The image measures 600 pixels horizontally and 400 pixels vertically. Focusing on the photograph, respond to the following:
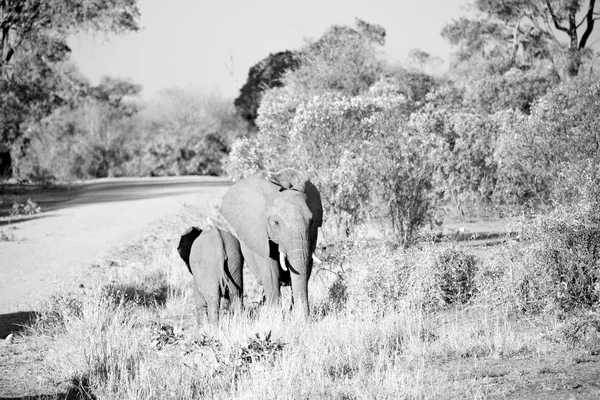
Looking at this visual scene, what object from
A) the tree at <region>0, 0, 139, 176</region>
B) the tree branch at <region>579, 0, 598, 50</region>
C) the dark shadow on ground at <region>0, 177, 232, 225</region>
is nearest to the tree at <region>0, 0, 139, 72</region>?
the tree at <region>0, 0, 139, 176</region>

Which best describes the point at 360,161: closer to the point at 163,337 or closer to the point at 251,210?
the point at 251,210

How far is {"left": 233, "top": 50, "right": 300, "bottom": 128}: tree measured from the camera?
47.8 metres

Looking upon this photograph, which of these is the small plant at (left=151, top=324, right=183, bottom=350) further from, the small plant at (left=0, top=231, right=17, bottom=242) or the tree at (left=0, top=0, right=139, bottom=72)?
the tree at (left=0, top=0, right=139, bottom=72)

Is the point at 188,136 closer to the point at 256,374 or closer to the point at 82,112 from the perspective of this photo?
the point at 82,112

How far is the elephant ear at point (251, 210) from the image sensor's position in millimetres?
9219

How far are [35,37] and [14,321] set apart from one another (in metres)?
22.5

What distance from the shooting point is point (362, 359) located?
7.28 m

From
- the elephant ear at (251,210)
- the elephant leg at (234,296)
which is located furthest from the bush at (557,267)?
the elephant leg at (234,296)

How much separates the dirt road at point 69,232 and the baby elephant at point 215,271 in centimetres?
242

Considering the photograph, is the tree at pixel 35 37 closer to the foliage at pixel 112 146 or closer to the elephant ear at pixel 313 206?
the foliage at pixel 112 146

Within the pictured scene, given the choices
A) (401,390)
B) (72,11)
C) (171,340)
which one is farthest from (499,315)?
(72,11)

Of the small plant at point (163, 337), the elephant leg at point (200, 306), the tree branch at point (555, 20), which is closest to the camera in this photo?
the small plant at point (163, 337)

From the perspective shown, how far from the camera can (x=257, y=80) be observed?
167 ft

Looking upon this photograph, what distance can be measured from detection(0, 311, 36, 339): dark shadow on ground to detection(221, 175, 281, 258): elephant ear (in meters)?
2.82
